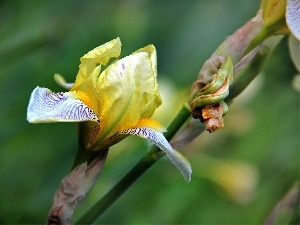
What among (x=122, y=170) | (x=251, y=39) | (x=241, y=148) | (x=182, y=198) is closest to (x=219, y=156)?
(x=241, y=148)

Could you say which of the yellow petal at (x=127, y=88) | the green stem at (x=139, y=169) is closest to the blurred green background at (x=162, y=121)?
the green stem at (x=139, y=169)

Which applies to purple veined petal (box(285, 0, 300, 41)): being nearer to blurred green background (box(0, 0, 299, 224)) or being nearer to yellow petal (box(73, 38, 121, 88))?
yellow petal (box(73, 38, 121, 88))

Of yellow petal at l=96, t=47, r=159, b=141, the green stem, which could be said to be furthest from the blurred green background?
yellow petal at l=96, t=47, r=159, b=141

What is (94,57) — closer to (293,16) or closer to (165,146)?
(165,146)

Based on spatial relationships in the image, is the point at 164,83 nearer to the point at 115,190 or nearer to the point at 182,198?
the point at 182,198

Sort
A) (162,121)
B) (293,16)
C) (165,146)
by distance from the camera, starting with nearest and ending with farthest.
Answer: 1. (165,146)
2. (293,16)
3. (162,121)

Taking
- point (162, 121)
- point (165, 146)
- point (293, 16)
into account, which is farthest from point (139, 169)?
point (162, 121)
